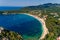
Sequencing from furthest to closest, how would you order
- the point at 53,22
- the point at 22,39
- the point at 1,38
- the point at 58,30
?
the point at 53,22
the point at 58,30
the point at 22,39
the point at 1,38

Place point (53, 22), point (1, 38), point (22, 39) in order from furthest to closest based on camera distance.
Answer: point (53, 22) → point (22, 39) → point (1, 38)

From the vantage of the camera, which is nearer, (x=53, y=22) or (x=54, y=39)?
(x=54, y=39)

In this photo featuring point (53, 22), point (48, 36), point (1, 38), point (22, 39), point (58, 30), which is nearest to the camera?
point (1, 38)

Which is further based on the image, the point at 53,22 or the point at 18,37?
the point at 53,22

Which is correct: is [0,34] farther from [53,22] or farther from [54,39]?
[53,22]

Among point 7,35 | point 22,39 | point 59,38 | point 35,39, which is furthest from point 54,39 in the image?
point 7,35

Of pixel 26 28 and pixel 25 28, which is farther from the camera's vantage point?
pixel 26 28

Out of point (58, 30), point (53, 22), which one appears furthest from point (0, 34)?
point (53, 22)

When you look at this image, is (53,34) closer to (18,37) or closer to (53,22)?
(18,37)

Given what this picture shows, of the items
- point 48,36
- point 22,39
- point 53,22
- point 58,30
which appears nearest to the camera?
point 22,39
